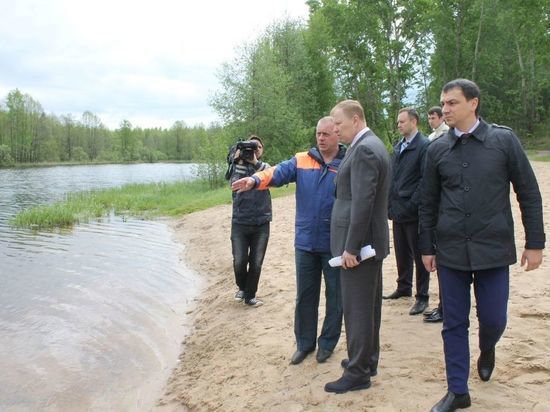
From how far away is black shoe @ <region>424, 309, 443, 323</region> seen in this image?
16.5ft

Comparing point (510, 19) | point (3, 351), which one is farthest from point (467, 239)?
point (510, 19)

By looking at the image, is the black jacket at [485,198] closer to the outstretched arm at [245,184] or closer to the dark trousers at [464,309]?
the dark trousers at [464,309]

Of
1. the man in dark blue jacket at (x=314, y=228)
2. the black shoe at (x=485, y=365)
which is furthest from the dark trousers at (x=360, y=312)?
the black shoe at (x=485, y=365)

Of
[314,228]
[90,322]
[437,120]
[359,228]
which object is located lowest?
[90,322]

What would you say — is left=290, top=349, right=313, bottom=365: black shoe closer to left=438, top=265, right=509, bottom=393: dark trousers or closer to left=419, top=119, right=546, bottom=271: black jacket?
left=438, top=265, right=509, bottom=393: dark trousers

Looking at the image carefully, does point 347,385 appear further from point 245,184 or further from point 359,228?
point 245,184

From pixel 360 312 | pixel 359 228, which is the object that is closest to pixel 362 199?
pixel 359 228

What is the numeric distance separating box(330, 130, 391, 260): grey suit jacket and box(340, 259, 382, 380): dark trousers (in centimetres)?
15

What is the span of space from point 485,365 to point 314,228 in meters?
1.69

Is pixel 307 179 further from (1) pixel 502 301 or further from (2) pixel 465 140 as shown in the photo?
(1) pixel 502 301

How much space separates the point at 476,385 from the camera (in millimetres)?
3615

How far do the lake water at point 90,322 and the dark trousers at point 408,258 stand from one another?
9.72 feet

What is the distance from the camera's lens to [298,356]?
4.48 metres

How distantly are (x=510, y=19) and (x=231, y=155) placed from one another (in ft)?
98.5
